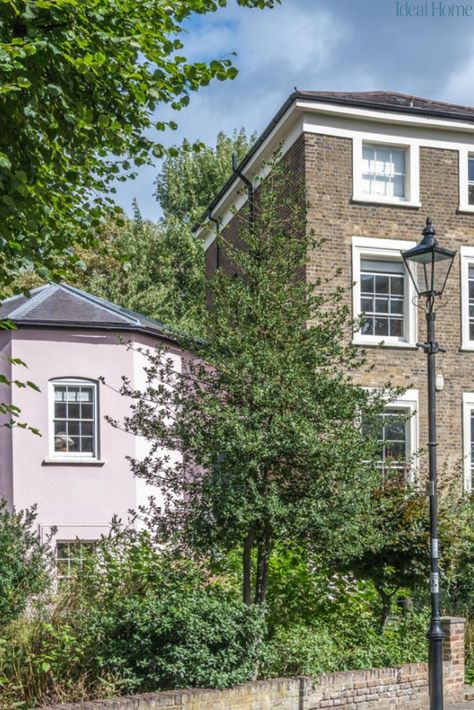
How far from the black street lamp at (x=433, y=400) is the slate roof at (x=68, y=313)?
9291 mm

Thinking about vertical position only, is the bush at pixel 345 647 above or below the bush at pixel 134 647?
below

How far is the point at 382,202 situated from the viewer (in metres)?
20.5

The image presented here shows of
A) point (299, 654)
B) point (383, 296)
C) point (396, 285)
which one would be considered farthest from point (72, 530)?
point (299, 654)

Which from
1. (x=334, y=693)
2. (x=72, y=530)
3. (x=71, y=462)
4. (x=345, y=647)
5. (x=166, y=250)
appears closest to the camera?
(x=334, y=693)

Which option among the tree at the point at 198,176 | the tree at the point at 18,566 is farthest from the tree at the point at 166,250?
the tree at the point at 18,566

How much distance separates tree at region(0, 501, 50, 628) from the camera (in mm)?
11696

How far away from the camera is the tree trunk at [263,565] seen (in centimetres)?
1059

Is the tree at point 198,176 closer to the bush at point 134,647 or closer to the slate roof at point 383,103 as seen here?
the slate roof at point 383,103

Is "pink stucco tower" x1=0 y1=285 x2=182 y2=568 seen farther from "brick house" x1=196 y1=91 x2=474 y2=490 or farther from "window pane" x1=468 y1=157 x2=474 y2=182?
"window pane" x1=468 y1=157 x2=474 y2=182

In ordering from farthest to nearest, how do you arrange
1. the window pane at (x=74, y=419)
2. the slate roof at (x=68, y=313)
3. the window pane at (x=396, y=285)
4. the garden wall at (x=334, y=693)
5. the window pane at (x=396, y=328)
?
the window pane at (x=396, y=285) < the window pane at (x=396, y=328) < the slate roof at (x=68, y=313) < the window pane at (x=74, y=419) < the garden wall at (x=334, y=693)

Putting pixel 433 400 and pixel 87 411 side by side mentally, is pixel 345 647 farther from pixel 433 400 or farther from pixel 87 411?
pixel 87 411

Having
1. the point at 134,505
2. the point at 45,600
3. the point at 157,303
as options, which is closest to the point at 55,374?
the point at 134,505

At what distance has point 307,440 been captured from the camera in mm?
9945

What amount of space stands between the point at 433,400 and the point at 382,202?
10.3 meters
